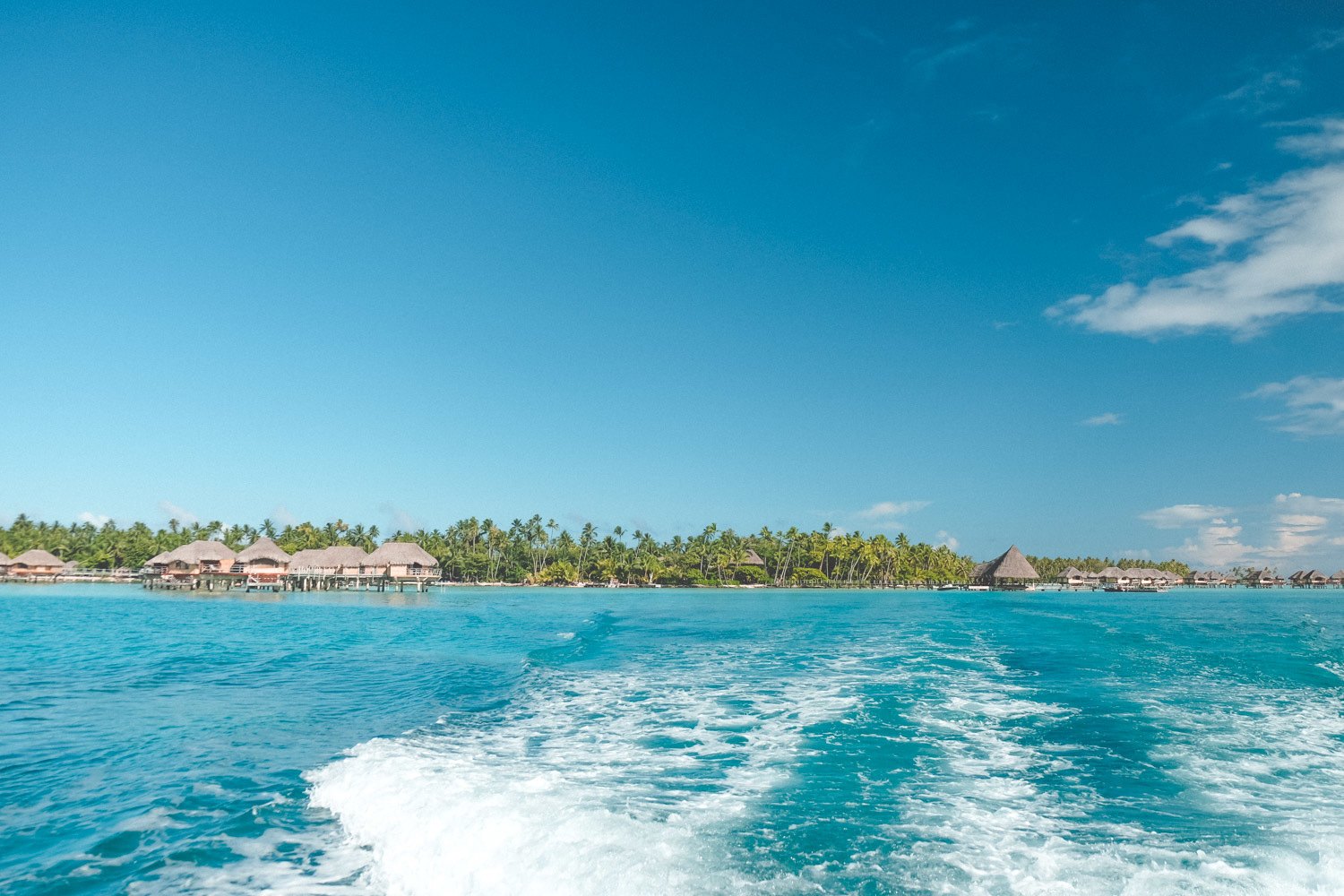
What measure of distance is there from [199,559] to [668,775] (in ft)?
221

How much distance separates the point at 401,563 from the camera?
205 feet

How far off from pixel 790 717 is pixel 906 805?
4338mm

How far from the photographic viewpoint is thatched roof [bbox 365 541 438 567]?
62406mm

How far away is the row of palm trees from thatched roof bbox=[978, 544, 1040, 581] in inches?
813

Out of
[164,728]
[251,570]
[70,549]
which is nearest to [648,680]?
[164,728]

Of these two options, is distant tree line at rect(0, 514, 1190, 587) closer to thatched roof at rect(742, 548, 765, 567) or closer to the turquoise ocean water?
thatched roof at rect(742, 548, 765, 567)

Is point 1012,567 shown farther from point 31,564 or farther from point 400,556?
point 31,564

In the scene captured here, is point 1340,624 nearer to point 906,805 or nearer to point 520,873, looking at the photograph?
point 906,805

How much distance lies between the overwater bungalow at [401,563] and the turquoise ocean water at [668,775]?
147 feet

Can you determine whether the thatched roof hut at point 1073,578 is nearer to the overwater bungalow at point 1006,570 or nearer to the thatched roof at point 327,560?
the overwater bungalow at point 1006,570

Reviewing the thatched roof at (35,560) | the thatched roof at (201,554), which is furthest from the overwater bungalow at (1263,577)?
the thatched roof at (35,560)

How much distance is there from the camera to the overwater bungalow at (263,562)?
61438 mm

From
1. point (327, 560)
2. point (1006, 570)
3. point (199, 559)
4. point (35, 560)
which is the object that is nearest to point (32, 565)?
point (35, 560)

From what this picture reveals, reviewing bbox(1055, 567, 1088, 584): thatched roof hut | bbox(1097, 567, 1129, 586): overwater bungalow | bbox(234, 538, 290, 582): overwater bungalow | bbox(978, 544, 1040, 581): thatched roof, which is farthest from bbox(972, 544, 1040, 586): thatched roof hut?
bbox(234, 538, 290, 582): overwater bungalow
